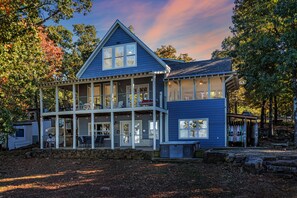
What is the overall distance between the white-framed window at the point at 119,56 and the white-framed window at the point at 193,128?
6.09 meters

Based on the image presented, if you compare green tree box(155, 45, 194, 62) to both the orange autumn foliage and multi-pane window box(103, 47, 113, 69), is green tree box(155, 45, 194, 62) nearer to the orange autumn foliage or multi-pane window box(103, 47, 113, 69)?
the orange autumn foliage

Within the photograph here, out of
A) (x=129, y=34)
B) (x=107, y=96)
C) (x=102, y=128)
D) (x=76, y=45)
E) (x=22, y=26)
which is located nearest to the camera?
(x=22, y=26)

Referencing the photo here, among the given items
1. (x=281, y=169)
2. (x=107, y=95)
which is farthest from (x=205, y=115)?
(x=107, y=95)

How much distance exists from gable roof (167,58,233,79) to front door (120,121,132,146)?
500 cm

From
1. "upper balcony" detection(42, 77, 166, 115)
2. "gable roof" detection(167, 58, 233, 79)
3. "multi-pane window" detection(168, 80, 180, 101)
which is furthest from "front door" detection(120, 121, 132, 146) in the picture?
→ "gable roof" detection(167, 58, 233, 79)

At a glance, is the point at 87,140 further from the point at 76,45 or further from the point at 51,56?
the point at 76,45

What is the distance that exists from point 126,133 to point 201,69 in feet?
24.9

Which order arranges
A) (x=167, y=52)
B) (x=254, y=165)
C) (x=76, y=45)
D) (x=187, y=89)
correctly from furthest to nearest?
(x=167, y=52) < (x=76, y=45) < (x=187, y=89) < (x=254, y=165)

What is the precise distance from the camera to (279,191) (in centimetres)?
855

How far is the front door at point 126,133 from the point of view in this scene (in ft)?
66.6

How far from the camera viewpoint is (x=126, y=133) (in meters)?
20.5

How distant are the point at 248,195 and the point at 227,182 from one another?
163cm

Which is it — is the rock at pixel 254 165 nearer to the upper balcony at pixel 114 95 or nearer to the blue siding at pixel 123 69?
the upper balcony at pixel 114 95

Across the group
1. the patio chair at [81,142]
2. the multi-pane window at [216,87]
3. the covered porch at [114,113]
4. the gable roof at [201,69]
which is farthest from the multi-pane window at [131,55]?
the patio chair at [81,142]
